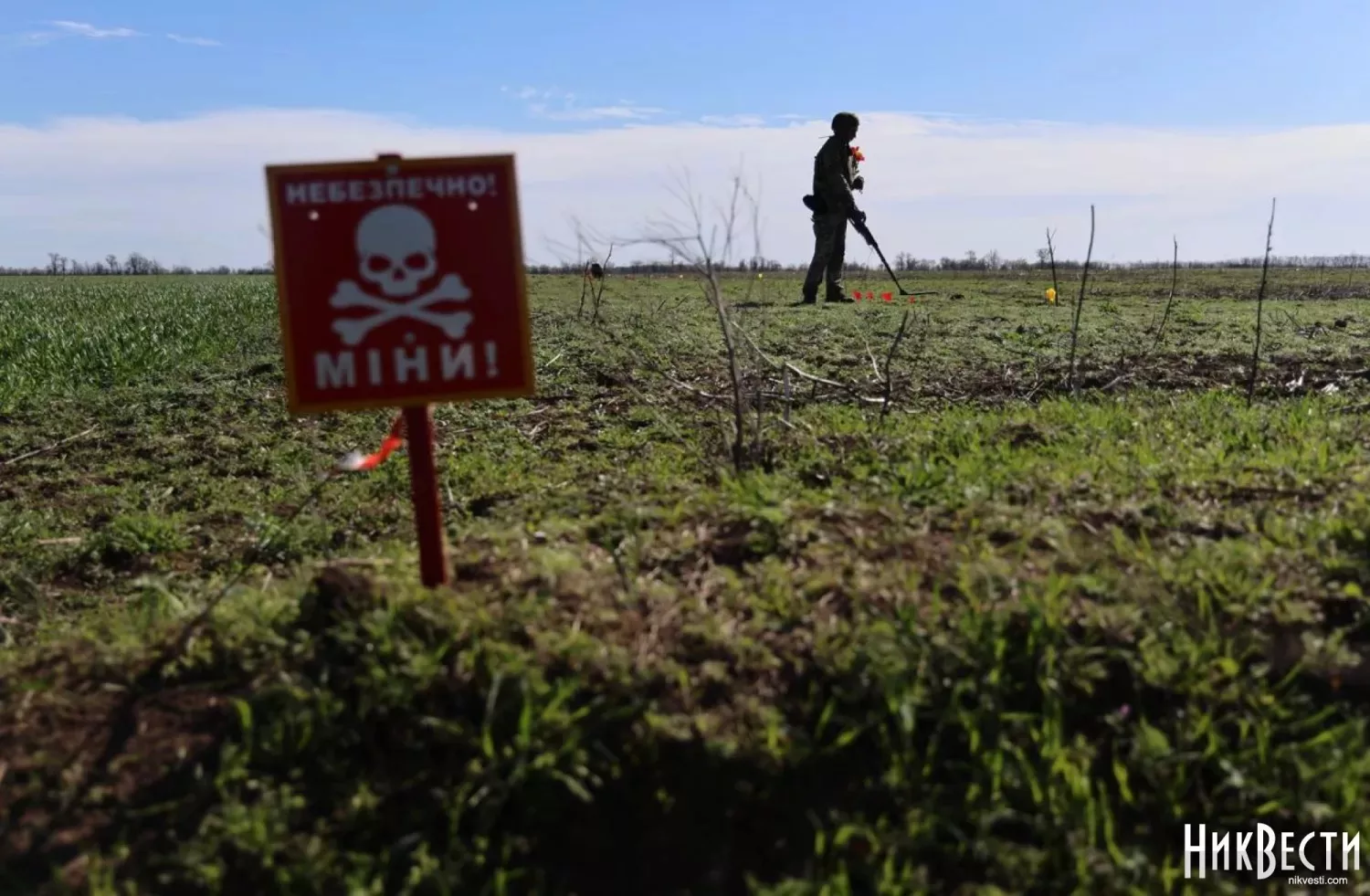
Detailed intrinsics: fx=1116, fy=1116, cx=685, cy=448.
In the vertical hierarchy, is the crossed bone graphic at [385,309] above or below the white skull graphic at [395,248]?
below

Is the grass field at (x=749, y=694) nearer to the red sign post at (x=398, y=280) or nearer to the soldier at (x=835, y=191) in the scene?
the red sign post at (x=398, y=280)

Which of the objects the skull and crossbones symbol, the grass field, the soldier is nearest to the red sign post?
the skull and crossbones symbol

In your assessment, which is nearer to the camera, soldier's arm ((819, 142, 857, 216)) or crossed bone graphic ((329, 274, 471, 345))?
crossed bone graphic ((329, 274, 471, 345))

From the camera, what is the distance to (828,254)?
43.0 ft

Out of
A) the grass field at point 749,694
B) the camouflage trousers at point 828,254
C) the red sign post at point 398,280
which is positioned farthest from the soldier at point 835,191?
the red sign post at point 398,280

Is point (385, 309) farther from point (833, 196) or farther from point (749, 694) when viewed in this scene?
point (833, 196)

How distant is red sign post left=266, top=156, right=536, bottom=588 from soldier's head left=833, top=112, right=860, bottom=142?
10.3 m

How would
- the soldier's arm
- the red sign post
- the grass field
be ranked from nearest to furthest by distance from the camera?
the grass field → the red sign post → the soldier's arm

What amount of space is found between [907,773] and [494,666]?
→ 3.11ft

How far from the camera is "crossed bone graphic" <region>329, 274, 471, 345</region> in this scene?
2652 mm

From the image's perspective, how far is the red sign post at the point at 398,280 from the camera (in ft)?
8.64

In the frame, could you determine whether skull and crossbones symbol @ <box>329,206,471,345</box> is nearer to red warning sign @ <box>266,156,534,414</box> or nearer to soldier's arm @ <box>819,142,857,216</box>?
red warning sign @ <box>266,156,534,414</box>

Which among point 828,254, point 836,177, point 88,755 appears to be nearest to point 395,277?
point 88,755

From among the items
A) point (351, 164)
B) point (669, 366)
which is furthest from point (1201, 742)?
point (669, 366)
